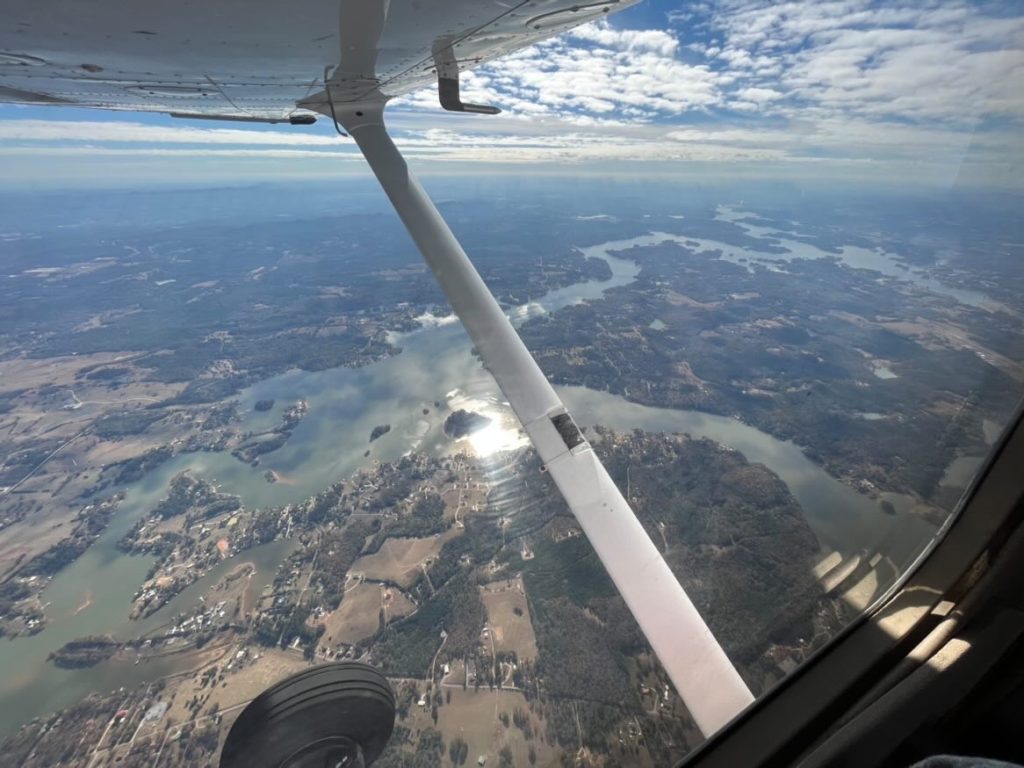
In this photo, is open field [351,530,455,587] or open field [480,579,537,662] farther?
open field [351,530,455,587]

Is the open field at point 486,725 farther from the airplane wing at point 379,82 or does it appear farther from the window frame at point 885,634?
the window frame at point 885,634

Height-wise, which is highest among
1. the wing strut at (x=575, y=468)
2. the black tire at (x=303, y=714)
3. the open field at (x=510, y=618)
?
the wing strut at (x=575, y=468)

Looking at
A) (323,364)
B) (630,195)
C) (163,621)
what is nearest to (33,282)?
(323,364)

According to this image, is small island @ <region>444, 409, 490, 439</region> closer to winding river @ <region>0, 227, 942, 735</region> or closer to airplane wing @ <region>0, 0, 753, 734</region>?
winding river @ <region>0, 227, 942, 735</region>

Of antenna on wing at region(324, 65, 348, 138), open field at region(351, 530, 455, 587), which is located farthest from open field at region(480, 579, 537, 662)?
antenna on wing at region(324, 65, 348, 138)

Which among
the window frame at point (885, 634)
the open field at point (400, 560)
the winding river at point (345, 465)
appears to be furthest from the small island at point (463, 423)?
the window frame at point (885, 634)

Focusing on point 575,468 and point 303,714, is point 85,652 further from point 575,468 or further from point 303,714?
point 575,468

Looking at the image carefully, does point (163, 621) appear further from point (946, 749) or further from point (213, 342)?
point (213, 342)

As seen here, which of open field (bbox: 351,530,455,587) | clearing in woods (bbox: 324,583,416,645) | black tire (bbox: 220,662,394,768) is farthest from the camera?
open field (bbox: 351,530,455,587)
